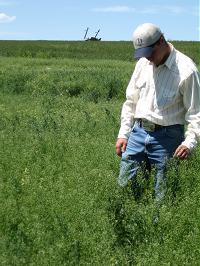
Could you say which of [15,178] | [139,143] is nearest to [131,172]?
[139,143]

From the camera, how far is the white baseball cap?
421 centimetres

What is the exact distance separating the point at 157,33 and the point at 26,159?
299 cm

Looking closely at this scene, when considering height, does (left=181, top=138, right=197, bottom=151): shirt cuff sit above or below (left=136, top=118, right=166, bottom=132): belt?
below

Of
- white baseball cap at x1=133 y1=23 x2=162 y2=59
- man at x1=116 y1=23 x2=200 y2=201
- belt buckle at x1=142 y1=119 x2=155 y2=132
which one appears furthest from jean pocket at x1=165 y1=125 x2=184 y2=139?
white baseball cap at x1=133 y1=23 x2=162 y2=59

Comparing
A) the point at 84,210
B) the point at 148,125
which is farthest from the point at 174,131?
the point at 84,210

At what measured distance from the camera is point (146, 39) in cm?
422

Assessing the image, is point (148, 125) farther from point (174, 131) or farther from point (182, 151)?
point (182, 151)

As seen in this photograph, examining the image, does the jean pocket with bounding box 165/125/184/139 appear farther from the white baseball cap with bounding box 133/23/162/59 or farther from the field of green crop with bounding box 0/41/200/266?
the white baseball cap with bounding box 133/23/162/59

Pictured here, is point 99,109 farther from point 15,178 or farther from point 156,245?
point 156,245

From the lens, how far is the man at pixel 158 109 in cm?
433

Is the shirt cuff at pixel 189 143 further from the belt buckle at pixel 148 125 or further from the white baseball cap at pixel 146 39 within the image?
the white baseball cap at pixel 146 39

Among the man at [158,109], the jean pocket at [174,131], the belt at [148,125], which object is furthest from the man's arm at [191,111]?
the belt at [148,125]

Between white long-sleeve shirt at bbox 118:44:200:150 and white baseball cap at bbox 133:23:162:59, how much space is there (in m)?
0.27

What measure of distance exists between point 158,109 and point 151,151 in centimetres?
39
